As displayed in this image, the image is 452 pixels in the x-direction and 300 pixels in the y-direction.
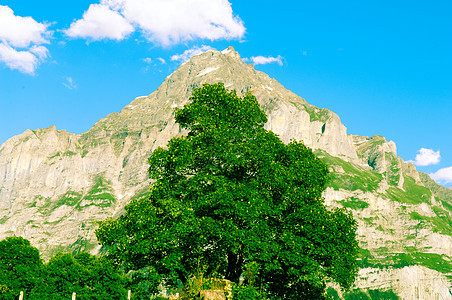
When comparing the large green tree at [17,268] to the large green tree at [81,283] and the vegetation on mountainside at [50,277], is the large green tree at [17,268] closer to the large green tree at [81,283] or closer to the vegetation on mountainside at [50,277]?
the vegetation on mountainside at [50,277]

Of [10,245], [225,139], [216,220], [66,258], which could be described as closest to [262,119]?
[225,139]

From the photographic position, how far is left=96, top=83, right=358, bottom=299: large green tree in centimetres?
2505

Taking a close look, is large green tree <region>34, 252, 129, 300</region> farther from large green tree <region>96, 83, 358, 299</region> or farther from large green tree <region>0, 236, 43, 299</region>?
large green tree <region>96, 83, 358, 299</region>

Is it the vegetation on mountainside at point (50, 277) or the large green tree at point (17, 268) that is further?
the large green tree at point (17, 268)

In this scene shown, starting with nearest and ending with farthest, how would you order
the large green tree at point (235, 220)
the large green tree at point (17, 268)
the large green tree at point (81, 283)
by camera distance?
the large green tree at point (235, 220) → the large green tree at point (81, 283) → the large green tree at point (17, 268)

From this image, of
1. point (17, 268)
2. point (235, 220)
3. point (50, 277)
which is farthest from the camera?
point (17, 268)

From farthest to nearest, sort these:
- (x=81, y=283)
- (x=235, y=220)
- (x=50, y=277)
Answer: (x=50, y=277), (x=81, y=283), (x=235, y=220)

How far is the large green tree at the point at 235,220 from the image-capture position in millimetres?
25047

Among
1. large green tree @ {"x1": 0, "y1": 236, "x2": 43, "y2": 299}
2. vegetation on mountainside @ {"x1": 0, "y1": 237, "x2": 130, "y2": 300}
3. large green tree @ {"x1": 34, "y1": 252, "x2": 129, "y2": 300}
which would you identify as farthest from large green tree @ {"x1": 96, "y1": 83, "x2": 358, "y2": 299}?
large green tree @ {"x1": 0, "y1": 236, "x2": 43, "y2": 299}

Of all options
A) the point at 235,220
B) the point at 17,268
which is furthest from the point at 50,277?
the point at 235,220

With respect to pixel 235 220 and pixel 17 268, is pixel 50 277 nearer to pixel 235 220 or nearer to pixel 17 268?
pixel 17 268

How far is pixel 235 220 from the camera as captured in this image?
998 inches

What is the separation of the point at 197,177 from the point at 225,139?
133 inches

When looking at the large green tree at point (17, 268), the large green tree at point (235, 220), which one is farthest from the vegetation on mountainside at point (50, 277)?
the large green tree at point (235, 220)
